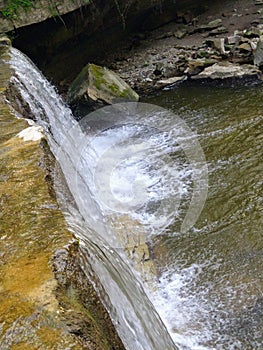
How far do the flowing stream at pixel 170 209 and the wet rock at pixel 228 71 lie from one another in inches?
21.9

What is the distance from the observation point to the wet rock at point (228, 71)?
727 cm

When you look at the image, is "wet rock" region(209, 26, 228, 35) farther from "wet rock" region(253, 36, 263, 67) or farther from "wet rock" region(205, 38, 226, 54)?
"wet rock" region(253, 36, 263, 67)

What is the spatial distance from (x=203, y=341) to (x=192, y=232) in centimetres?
119

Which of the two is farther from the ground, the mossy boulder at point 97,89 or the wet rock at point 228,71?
the mossy boulder at point 97,89

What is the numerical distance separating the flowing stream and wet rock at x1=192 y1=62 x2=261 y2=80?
0.56 metres

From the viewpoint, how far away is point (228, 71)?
7.45 metres

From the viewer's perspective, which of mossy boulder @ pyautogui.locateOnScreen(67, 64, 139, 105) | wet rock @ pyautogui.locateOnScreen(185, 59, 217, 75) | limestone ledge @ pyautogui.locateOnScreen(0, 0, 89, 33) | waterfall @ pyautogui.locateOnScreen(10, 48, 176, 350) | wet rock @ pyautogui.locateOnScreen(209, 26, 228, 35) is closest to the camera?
waterfall @ pyautogui.locateOnScreen(10, 48, 176, 350)

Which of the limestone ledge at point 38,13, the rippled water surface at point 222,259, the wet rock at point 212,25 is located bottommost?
the rippled water surface at point 222,259

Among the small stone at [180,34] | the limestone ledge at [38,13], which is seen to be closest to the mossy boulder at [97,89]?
the limestone ledge at [38,13]

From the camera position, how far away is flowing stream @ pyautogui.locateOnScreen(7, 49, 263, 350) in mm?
2467

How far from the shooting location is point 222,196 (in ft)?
13.4

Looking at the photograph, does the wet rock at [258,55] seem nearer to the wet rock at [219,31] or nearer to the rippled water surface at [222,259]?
the rippled water surface at [222,259]

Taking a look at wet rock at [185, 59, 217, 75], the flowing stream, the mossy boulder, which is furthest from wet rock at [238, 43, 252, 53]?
the mossy boulder

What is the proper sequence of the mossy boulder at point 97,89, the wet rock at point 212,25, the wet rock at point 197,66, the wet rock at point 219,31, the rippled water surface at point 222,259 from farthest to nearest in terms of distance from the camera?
the wet rock at point 212,25
the wet rock at point 219,31
the wet rock at point 197,66
the mossy boulder at point 97,89
the rippled water surface at point 222,259
